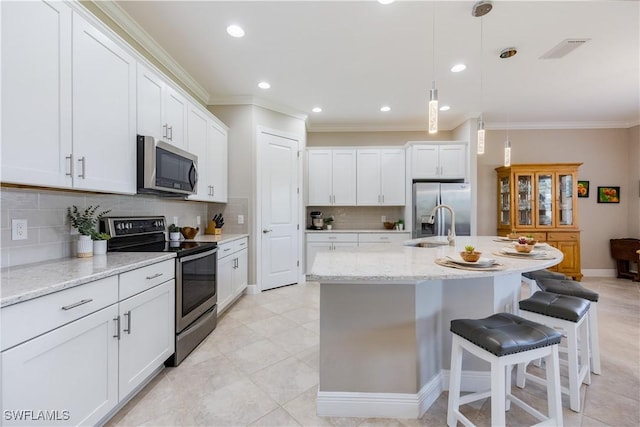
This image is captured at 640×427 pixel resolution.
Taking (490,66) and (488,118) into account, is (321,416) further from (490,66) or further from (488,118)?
(488,118)

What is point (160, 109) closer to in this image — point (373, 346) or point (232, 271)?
point (232, 271)

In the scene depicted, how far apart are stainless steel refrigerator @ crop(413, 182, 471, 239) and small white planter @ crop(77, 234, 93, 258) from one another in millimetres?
4145

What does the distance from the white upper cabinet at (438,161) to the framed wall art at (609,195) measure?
276 centimetres

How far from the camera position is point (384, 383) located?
1.59 metres

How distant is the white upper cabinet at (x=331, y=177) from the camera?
16.2ft

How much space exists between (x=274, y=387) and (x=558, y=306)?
1.90 m

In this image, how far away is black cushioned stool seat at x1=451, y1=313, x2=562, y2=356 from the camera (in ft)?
4.04

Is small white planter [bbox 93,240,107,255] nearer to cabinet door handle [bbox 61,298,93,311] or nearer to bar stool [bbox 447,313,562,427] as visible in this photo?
cabinet door handle [bbox 61,298,93,311]

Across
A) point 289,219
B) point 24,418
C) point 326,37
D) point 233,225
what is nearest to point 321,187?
point 289,219

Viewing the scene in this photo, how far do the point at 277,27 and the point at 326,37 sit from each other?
46 cm

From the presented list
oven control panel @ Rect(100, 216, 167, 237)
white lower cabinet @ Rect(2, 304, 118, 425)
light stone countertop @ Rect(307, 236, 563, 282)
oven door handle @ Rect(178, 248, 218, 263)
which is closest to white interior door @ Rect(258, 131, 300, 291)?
oven door handle @ Rect(178, 248, 218, 263)

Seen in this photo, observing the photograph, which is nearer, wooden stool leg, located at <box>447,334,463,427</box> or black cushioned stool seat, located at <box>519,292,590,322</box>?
wooden stool leg, located at <box>447,334,463,427</box>

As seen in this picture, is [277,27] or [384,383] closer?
[384,383]

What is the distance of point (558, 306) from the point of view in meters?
1.68
